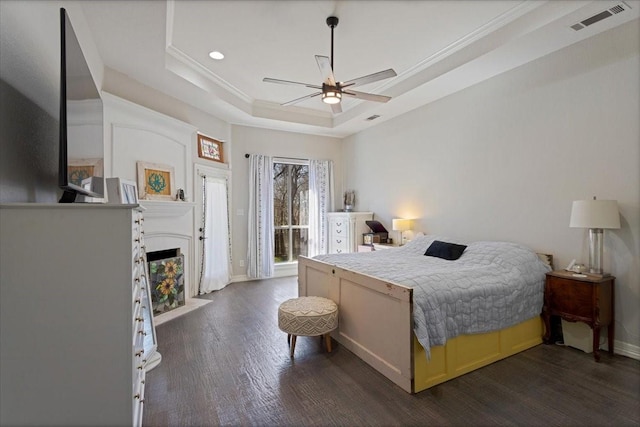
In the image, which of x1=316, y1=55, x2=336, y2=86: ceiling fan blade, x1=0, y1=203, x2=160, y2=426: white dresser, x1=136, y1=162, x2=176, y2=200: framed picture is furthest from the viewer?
x1=136, y1=162, x2=176, y2=200: framed picture

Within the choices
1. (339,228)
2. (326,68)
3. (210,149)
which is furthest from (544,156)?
(210,149)

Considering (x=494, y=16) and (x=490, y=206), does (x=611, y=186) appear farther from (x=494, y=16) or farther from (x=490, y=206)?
(x=494, y=16)

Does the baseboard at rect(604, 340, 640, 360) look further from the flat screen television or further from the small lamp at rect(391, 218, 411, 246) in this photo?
the flat screen television

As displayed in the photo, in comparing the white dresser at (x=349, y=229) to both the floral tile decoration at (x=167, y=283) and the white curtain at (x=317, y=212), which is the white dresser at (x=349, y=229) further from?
the floral tile decoration at (x=167, y=283)

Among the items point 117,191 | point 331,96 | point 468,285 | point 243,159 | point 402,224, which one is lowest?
point 468,285

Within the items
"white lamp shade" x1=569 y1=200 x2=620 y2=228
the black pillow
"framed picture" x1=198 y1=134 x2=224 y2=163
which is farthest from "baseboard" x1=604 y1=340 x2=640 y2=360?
"framed picture" x1=198 y1=134 x2=224 y2=163

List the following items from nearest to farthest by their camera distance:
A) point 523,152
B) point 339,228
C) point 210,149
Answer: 1. point 523,152
2. point 210,149
3. point 339,228

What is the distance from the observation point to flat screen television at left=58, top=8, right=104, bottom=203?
1347 mm

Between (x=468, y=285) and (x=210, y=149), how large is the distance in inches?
176

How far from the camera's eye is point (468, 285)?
8.24 feet

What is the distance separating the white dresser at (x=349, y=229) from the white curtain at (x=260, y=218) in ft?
4.18

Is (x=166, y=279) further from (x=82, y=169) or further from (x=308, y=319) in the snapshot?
(x=82, y=169)

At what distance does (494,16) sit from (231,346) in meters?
4.02

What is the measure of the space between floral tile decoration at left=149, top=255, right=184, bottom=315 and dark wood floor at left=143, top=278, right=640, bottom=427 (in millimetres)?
886
